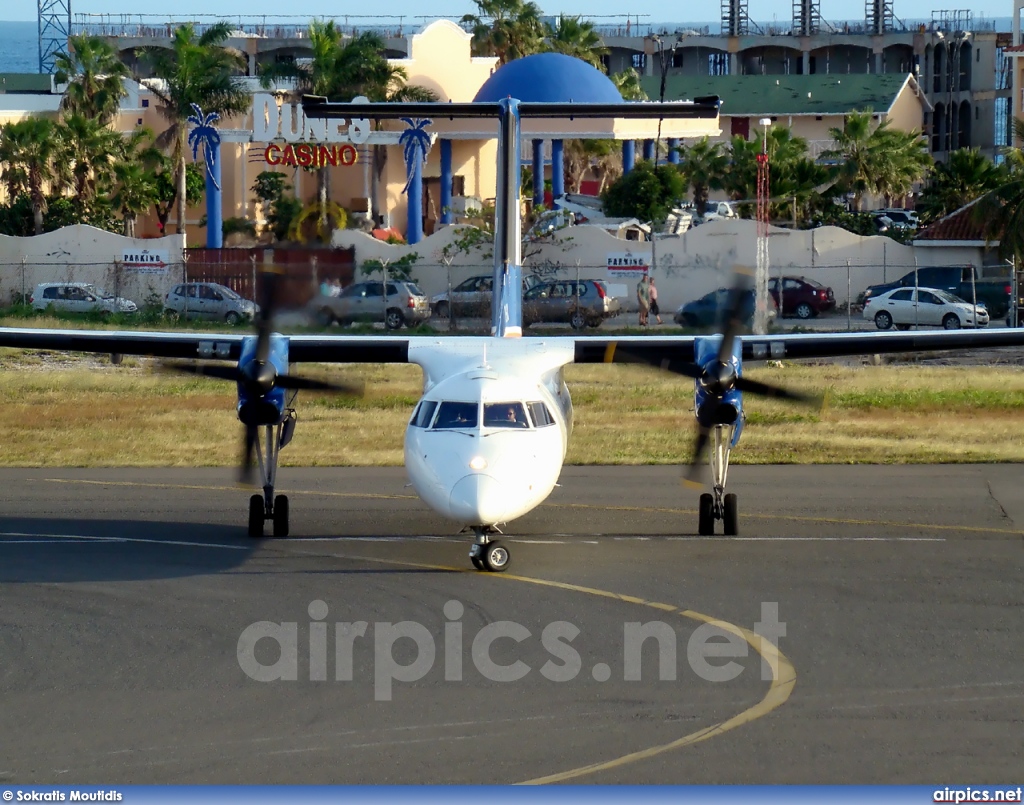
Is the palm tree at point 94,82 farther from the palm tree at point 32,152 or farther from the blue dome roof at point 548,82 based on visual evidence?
the blue dome roof at point 548,82

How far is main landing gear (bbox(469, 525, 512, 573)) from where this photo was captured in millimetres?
15695

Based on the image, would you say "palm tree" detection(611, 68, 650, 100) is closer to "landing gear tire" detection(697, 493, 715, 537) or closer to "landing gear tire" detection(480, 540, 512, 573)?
"landing gear tire" detection(697, 493, 715, 537)

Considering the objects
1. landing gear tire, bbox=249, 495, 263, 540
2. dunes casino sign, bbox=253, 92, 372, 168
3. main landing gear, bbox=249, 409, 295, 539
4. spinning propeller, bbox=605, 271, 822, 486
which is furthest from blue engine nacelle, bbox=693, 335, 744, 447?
dunes casino sign, bbox=253, 92, 372, 168

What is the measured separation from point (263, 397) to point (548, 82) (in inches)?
1701

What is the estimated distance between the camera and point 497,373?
16.4 meters

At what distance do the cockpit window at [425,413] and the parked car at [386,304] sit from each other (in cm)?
2873

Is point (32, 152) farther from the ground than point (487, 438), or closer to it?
farther from the ground

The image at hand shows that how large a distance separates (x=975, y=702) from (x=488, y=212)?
45.5 metres

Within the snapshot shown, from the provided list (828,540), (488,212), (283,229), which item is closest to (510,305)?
(828,540)

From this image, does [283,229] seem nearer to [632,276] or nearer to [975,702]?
[632,276]

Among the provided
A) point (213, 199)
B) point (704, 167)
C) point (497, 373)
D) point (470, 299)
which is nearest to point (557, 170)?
point (704, 167)

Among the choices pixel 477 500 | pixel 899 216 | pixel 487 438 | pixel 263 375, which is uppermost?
pixel 899 216

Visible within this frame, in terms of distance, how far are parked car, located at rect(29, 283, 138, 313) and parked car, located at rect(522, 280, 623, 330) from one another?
13435 millimetres

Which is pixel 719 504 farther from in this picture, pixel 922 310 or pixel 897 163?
pixel 897 163
